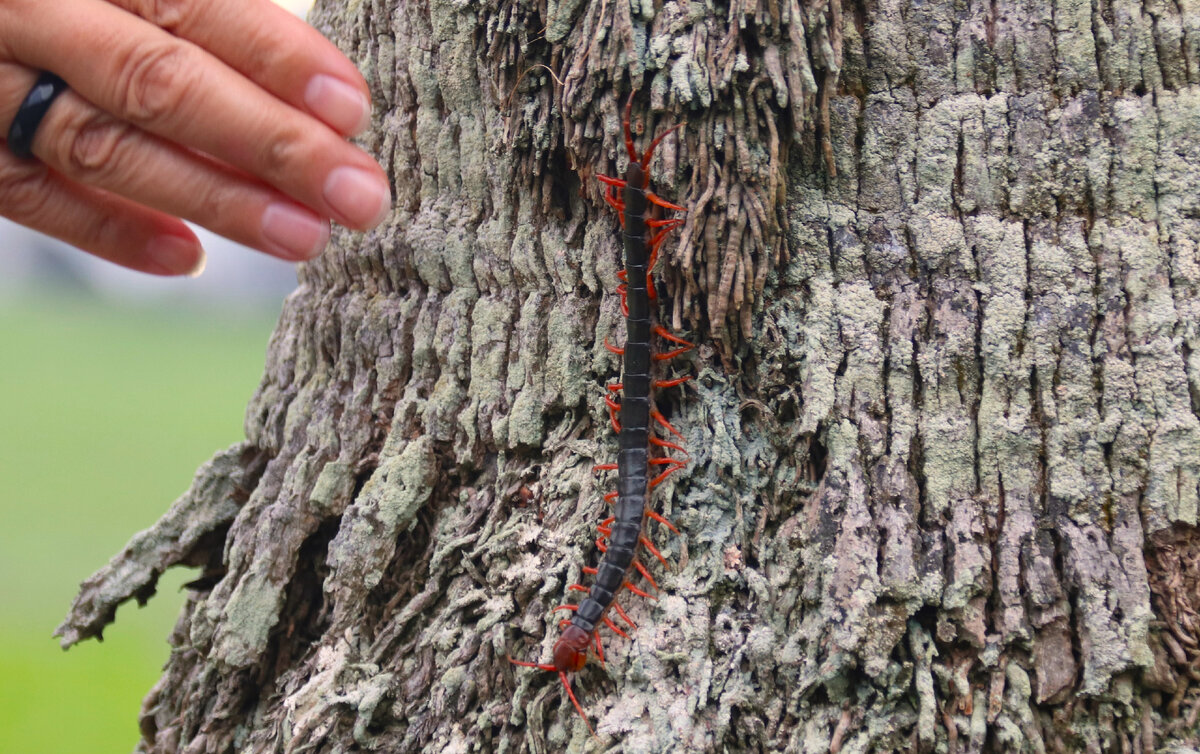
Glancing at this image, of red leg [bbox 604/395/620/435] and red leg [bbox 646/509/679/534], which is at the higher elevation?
red leg [bbox 604/395/620/435]

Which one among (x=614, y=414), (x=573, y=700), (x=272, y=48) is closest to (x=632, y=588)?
(x=573, y=700)

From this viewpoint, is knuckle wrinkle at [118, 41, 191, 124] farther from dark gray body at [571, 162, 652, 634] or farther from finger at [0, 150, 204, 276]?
dark gray body at [571, 162, 652, 634]

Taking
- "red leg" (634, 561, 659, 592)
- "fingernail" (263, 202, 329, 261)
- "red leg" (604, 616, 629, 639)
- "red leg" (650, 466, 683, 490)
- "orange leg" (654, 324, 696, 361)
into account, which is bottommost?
"red leg" (604, 616, 629, 639)

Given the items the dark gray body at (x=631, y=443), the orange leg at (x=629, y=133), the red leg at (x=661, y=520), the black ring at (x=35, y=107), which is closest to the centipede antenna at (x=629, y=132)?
the orange leg at (x=629, y=133)

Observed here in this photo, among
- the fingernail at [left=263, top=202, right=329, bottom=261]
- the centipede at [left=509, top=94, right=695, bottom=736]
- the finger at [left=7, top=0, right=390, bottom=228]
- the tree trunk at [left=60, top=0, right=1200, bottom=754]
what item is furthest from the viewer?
the centipede at [left=509, top=94, right=695, bottom=736]

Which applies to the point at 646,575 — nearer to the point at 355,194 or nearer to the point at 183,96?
the point at 355,194

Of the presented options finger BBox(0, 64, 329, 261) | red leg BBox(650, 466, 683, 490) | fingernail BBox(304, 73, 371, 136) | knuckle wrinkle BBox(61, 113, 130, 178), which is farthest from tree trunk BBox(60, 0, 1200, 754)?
knuckle wrinkle BBox(61, 113, 130, 178)

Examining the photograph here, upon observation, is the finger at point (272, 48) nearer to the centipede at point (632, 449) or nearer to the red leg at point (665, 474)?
the centipede at point (632, 449)

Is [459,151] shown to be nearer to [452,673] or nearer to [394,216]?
[394,216]
